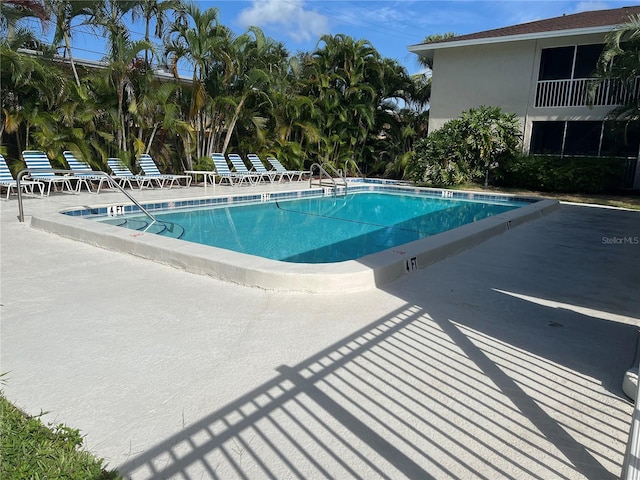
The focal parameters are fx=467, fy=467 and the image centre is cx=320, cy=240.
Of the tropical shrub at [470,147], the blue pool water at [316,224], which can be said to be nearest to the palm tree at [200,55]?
the blue pool water at [316,224]

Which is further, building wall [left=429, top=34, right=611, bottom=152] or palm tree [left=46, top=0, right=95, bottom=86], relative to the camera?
building wall [left=429, top=34, right=611, bottom=152]

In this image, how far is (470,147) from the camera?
15367 mm

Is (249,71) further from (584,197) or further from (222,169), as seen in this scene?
(584,197)

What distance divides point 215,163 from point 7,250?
9.38 m

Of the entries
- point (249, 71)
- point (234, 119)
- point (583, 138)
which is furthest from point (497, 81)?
point (234, 119)

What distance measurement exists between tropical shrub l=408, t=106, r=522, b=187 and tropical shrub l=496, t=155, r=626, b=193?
589 millimetres

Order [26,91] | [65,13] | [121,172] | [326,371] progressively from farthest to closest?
1. [121,172]
2. [65,13]
3. [26,91]
4. [326,371]

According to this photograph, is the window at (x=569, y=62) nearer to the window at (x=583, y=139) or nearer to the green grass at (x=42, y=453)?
the window at (x=583, y=139)

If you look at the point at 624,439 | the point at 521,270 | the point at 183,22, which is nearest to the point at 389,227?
the point at 521,270

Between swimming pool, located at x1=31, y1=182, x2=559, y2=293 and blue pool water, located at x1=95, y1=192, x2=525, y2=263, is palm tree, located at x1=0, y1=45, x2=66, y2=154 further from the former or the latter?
blue pool water, located at x1=95, y1=192, x2=525, y2=263

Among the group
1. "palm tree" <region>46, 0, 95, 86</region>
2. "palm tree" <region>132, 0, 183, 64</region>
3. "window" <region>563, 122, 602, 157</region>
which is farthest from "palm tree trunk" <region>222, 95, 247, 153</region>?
"window" <region>563, 122, 602, 157</region>

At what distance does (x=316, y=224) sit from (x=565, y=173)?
909 centimetres

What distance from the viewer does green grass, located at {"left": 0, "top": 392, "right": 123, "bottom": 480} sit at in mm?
1959

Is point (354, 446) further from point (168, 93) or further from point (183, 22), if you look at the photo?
point (183, 22)
